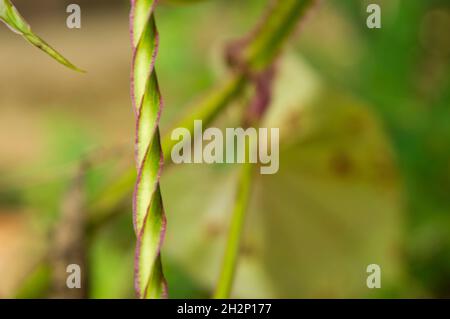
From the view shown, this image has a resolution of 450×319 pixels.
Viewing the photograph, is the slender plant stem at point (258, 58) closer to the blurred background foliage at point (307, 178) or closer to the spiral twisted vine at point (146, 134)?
the blurred background foliage at point (307, 178)

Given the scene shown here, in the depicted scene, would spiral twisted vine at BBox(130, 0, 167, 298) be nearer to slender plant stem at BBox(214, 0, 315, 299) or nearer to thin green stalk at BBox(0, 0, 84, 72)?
thin green stalk at BBox(0, 0, 84, 72)

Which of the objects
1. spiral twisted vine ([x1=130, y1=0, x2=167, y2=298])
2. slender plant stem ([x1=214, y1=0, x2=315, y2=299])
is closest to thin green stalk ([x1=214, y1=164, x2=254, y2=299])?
slender plant stem ([x1=214, y1=0, x2=315, y2=299])

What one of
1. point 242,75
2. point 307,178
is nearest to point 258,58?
point 242,75

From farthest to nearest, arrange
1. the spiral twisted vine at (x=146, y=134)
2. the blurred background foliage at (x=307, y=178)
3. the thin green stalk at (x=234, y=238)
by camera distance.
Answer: the blurred background foliage at (x=307, y=178) < the thin green stalk at (x=234, y=238) < the spiral twisted vine at (x=146, y=134)

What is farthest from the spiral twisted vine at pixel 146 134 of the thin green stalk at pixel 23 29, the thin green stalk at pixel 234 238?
the thin green stalk at pixel 234 238

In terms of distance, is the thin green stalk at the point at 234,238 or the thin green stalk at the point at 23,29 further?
the thin green stalk at the point at 234,238

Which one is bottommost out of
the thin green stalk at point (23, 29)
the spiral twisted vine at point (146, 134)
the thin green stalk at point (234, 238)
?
the thin green stalk at point (234, 238)

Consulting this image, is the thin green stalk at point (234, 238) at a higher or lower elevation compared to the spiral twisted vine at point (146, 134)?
lower

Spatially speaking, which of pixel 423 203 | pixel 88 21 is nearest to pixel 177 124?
pixel 423 203
